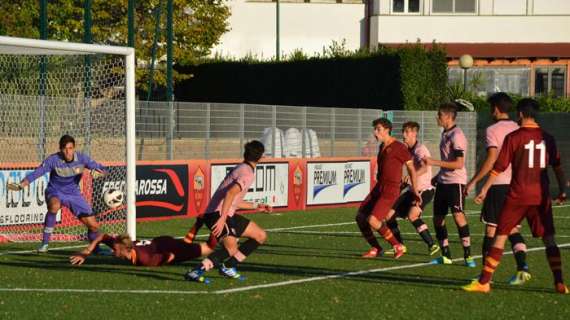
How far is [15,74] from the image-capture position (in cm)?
2442

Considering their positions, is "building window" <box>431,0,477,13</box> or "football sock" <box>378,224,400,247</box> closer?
"football sock" <box>378,224,400,247</box>

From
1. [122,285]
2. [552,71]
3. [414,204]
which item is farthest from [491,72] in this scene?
[122,285]

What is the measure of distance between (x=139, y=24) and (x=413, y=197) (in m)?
37.4

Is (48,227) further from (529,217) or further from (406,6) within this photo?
(406,6)

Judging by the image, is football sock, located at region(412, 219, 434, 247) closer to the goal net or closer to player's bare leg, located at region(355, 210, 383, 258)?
player's bare leg, located at region(355, 210, 383, 258)

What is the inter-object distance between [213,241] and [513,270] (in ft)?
12.0

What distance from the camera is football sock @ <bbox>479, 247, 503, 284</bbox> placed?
13.0 metres

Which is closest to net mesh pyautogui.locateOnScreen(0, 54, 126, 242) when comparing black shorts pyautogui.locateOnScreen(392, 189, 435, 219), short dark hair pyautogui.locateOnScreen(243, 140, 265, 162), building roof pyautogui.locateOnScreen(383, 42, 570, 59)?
black shorts pyautogui.locateOnScreen(392, 189, 435, 219)

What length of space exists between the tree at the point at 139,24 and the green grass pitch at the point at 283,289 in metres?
33.2

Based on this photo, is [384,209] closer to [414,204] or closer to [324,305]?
[414,204]

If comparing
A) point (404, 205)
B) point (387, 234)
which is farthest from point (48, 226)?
point (404, 205)

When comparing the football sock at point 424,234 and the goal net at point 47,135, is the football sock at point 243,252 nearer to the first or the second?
the football sock at point 424,234

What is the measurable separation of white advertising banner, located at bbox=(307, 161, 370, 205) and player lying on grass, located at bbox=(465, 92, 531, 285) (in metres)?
14.6

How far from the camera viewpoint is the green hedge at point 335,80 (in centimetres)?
4575
